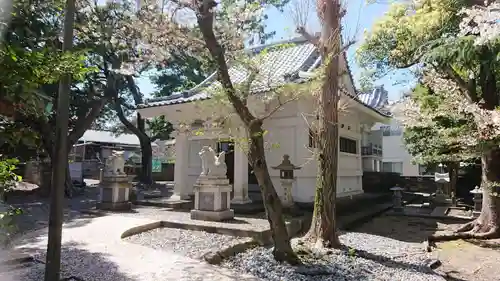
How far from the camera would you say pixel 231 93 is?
5660mm

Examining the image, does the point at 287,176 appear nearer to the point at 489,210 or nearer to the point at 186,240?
the point at 186,240

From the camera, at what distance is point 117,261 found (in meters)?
5.48

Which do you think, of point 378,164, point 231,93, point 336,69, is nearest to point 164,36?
point 231,93

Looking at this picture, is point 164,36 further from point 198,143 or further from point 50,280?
point 198,143

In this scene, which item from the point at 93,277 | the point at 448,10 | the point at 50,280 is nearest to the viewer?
the point at 50,280

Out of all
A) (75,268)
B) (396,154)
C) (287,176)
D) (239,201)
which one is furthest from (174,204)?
(396,154)

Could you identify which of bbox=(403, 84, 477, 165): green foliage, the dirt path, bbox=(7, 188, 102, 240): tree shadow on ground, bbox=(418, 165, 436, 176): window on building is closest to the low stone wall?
bbox=(418, 165, 436, 176): window on building

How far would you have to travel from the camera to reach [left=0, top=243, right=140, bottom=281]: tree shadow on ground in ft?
15.6

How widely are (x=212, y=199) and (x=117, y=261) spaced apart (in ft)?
11.4

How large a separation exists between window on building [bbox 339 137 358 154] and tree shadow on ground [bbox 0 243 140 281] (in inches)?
371

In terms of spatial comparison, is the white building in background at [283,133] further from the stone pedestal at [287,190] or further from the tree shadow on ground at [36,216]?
the tree shadow on ground at [36,216]

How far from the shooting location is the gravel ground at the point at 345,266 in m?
5.41

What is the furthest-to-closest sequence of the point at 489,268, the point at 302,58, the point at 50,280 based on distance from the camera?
the point at 302,58 < the point at 489,268 < the point at 50,280

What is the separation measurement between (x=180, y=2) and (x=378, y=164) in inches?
1054
